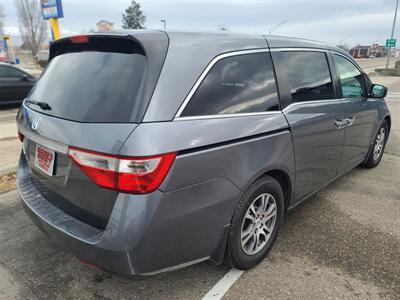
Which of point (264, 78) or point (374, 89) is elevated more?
point (264, 78)

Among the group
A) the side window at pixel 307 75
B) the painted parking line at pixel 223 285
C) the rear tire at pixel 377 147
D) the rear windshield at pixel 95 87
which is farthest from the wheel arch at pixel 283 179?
the rear tire at pixel 377 147

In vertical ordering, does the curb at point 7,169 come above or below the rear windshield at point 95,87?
below

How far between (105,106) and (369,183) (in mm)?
3722

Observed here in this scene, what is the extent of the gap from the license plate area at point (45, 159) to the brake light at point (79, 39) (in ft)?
2.53

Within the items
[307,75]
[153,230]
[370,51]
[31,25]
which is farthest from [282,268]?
[370,51]

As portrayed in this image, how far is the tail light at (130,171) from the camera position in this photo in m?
1.89

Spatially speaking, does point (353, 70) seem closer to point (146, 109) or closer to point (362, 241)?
point (362, 241)

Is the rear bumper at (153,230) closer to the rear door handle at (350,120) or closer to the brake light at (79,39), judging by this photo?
the brake light at (79,39)

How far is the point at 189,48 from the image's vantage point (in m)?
2.22

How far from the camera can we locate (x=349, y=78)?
3.96m

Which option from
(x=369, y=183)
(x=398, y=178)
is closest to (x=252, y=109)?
(x=369, y=183)

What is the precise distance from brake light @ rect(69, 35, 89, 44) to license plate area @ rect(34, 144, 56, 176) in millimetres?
772

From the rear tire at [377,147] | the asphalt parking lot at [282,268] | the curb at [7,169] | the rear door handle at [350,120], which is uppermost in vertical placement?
the rear door handle at [350,120]

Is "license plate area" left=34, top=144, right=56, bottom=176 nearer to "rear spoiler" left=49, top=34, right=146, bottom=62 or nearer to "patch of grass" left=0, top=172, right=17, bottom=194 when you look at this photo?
"rear spoiler" left=49, top=34, right=146, bottom=62
